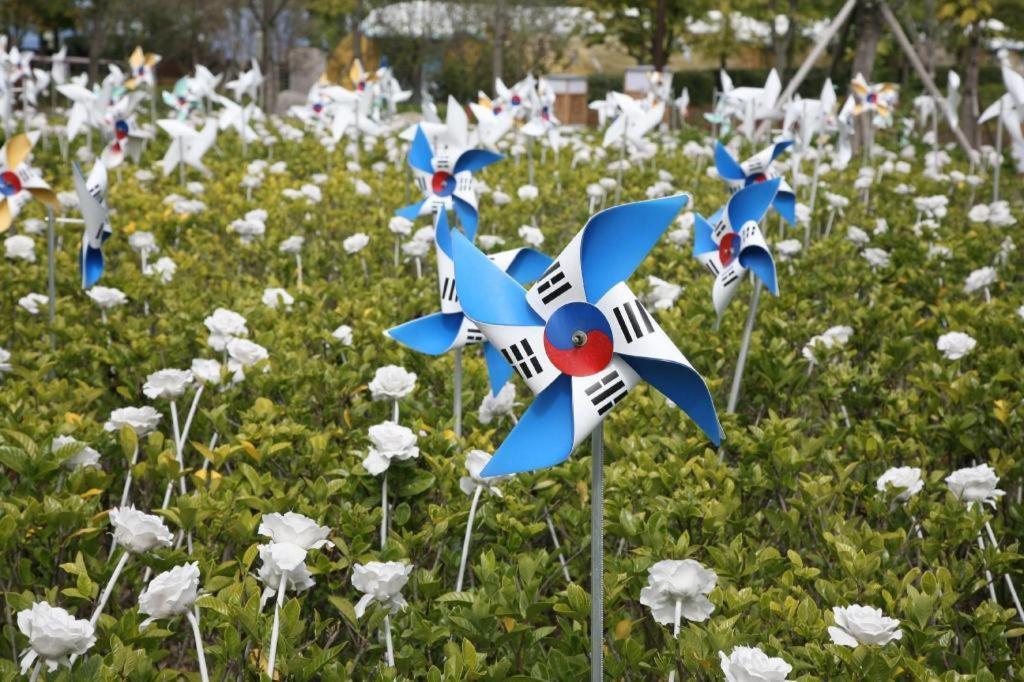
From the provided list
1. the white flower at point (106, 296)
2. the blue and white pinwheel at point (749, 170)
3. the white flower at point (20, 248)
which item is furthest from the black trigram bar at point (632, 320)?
the white flower at point (20, 248)

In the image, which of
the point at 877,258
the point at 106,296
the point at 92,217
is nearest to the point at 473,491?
the point at 92,217

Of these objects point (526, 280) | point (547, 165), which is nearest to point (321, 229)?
point (547, 165)

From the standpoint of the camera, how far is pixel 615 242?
1751 mm

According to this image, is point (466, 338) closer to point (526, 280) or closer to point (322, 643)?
point (526, 280)

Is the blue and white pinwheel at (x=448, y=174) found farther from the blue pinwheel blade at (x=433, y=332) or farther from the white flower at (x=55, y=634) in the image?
the white flower at (x=55, y=634)

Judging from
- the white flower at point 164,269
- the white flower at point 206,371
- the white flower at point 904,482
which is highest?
the white flower at point 904,482

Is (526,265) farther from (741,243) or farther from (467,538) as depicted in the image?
Answer: (741,243)

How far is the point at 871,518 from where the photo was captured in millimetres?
2758

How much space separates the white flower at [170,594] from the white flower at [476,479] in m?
0.79

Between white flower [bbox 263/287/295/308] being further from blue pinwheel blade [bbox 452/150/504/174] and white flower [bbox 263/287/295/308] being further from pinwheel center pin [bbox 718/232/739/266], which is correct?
pinwheel center pin [bbox 718/232/739/266]

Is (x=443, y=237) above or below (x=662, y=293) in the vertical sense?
above

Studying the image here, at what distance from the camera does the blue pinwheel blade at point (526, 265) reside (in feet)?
8.43

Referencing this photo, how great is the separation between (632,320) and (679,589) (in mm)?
544

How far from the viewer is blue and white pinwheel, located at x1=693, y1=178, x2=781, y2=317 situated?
3.24 meters
